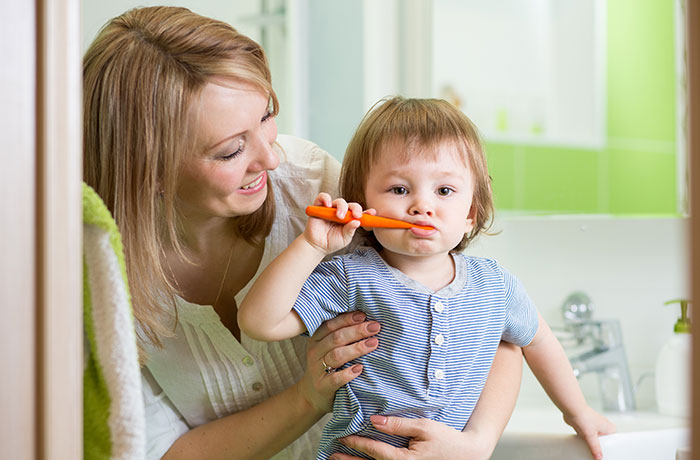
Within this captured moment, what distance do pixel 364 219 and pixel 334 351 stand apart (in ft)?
0.53

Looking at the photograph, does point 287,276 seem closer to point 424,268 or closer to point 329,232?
point 329,232

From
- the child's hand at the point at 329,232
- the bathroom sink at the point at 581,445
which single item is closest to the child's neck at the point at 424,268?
the child's hand at the point at 329,232

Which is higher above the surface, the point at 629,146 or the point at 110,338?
the point at 629,146

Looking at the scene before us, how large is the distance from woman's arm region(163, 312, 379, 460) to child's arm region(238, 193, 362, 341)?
3.1 inches

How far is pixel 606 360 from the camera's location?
148 centimetres

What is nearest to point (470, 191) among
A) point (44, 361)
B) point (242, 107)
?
point (242, 107)

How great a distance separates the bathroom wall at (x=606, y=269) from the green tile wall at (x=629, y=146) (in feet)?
0.15

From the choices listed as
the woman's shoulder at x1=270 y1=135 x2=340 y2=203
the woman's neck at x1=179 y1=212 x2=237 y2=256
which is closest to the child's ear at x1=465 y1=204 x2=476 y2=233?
the woman's shoulder at x1=270 y1=135 x2=340 y2=203

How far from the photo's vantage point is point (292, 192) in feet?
3.50

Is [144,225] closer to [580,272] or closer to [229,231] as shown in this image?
[229,231]

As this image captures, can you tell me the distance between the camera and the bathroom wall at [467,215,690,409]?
5.10 ft

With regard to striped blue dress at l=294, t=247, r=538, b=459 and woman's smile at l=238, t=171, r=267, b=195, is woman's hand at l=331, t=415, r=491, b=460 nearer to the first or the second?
striped blue dress at l=294, t=247, r=538, b=459

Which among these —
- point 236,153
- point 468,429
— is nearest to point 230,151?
point 236,153

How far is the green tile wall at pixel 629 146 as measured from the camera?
158cm
